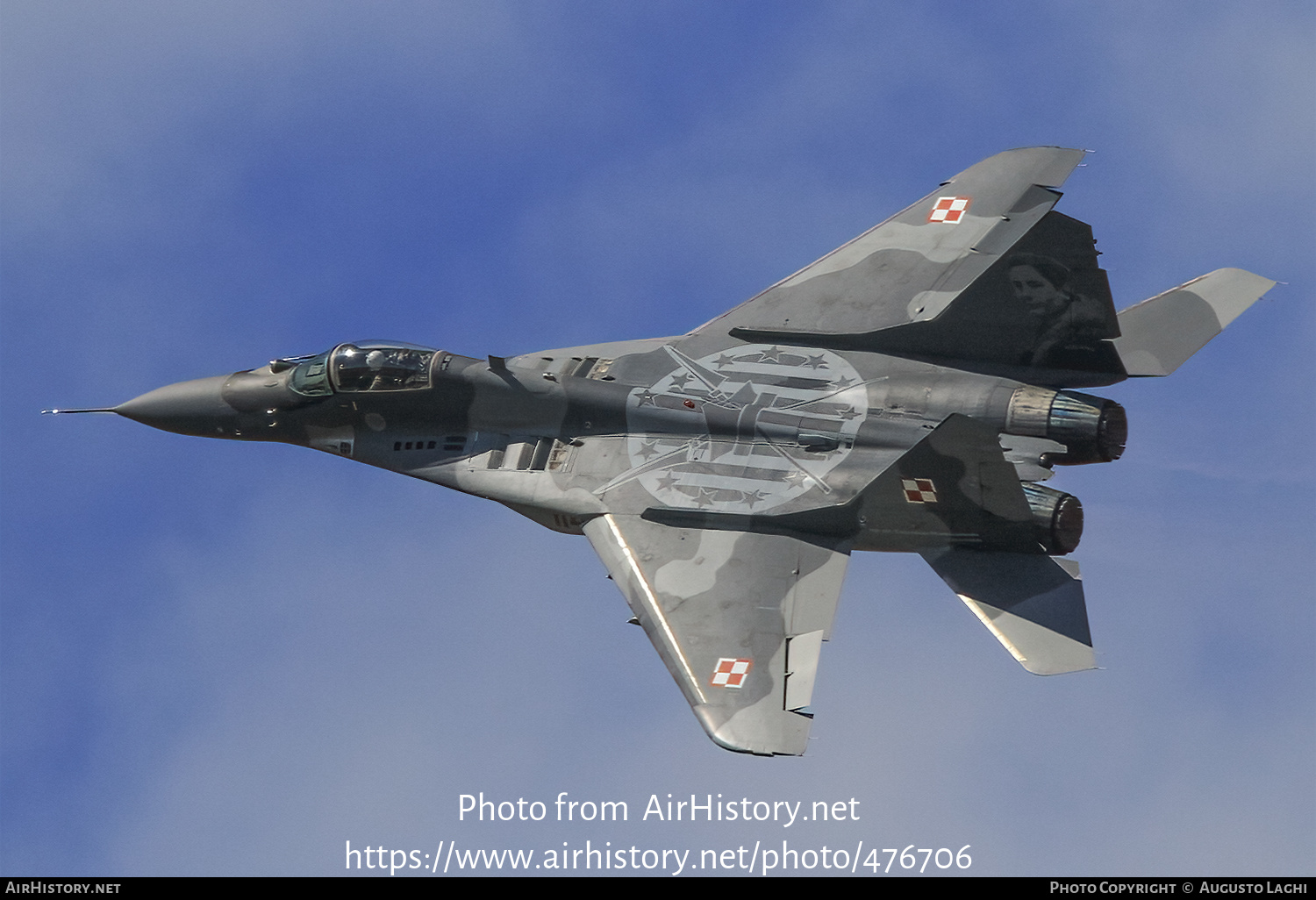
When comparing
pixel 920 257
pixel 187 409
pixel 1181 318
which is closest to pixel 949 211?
pixel 920 257

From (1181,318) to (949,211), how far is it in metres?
3.91

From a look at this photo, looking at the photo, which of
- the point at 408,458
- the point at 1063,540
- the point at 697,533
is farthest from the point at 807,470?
the point at 408,458

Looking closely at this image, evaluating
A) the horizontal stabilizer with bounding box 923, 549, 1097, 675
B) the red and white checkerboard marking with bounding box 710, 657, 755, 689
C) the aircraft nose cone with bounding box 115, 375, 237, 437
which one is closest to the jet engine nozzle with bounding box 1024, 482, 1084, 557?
the horizontal stabilizer with bounding box 923, 549, 1097, 675

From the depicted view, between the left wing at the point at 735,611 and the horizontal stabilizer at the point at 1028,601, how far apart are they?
5.35ft

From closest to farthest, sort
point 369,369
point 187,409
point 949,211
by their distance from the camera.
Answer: point 369,369 → point 949,211 → point 187,409

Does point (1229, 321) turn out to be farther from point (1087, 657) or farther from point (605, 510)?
point (605, 510)

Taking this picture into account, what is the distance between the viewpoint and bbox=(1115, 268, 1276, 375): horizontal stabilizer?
86.1 ft

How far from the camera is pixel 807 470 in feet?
83.5

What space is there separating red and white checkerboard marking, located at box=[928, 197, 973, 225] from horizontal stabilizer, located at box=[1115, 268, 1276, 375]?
2.94m

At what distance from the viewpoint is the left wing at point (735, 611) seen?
75.5 ft

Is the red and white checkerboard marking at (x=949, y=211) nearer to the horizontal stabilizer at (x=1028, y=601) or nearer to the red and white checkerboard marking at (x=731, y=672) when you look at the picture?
the horizontal stabilizer at (x=1028, y=601)

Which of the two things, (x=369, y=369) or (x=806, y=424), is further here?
(x=369, y=369)

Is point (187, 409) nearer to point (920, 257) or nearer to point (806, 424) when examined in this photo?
point (806, 424)

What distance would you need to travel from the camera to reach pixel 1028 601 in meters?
24.1
